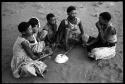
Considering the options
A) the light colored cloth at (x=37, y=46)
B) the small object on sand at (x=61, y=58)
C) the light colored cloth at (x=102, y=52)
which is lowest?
the small object on sand at (x=61, y=58)

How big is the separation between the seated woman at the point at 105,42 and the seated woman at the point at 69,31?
0.42 m

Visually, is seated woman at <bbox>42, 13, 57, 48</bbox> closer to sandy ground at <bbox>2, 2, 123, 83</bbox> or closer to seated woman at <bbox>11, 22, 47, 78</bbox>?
sandy ground at <bbox>2, 2, 123, 83</bbox>

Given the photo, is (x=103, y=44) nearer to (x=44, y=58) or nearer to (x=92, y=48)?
(x=92, y=48)

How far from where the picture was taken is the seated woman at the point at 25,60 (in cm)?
345

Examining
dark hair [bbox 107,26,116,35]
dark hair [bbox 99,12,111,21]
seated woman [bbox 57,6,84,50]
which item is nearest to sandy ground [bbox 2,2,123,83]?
seated woman [bbox 57,6,84,50]

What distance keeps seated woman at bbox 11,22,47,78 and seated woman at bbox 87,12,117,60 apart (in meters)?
0.98

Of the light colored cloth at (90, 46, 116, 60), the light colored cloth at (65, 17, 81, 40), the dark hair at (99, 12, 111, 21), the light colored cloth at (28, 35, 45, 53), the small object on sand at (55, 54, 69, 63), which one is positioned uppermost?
the dark hair at (99, 12, 111, 21)

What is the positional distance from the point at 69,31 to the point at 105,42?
2.44 ft

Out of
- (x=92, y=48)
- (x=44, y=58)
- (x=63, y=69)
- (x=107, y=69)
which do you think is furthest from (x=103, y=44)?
(x=44, y=58)

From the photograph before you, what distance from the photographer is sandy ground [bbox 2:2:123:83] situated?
357cm

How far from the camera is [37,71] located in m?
3.54

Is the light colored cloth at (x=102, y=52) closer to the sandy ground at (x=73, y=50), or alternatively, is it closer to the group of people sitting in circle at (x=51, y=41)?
the group of people sitting in circle at (x=51, y=41)

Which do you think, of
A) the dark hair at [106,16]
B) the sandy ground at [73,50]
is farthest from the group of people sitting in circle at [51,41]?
the sandy ground at [73,50]

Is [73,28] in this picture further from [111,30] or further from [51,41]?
[111,30]
